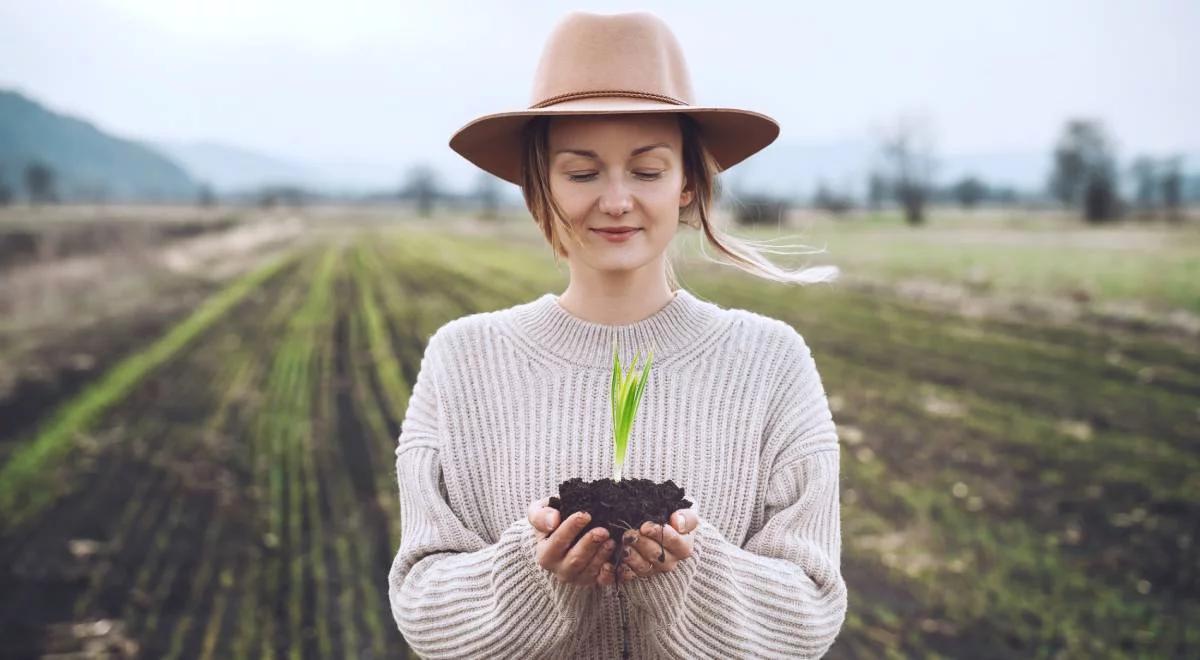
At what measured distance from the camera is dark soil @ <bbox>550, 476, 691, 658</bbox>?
58.6 inches

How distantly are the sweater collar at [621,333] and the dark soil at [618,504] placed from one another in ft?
1.40

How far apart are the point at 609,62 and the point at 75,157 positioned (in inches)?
1091

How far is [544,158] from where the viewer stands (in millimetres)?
1886

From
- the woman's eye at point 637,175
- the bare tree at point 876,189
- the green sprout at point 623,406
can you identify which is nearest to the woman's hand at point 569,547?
the green sprout at point 623,406

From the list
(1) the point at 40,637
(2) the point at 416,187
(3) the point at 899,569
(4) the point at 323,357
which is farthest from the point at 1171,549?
(2) the point at 416,187

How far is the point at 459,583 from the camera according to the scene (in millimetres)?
1713

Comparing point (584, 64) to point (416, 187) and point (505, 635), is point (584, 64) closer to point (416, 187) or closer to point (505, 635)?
point (505, 635)

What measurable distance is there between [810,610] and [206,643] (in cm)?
368

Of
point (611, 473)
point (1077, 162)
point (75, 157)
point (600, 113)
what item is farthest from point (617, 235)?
point (1077, 162)

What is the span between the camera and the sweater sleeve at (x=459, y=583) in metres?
1.62

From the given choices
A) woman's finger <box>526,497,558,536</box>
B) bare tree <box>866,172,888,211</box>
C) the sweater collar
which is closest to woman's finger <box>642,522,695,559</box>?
woman's finger <box>526,497,558,536</box>

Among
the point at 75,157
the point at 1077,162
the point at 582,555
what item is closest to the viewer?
the point at 582,555

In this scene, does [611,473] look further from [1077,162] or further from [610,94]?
[1077,162]

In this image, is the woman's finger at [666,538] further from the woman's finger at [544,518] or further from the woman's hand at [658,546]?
the woman's finger at [544,518]
